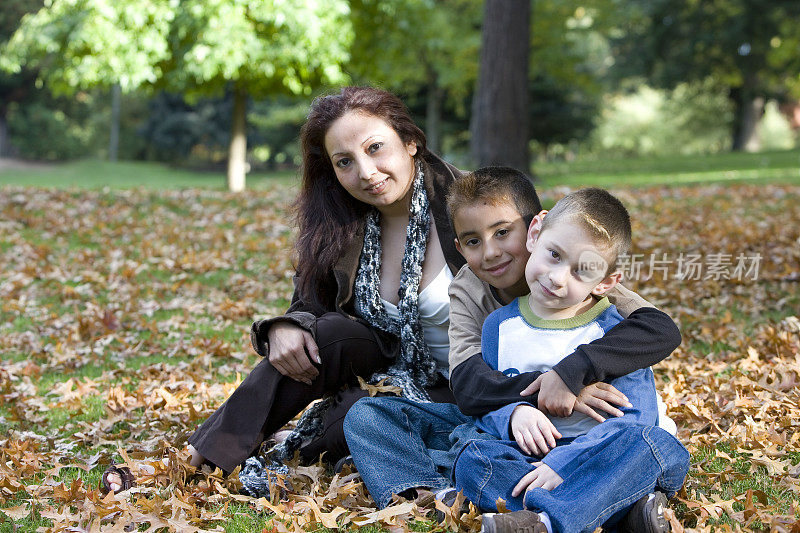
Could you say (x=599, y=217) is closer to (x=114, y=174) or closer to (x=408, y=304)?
(x=408, y=304)

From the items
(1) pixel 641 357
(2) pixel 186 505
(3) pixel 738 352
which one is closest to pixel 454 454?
(1) pixel 641 357

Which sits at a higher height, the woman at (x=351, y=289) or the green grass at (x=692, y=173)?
the green grass at (x=692, y=173)

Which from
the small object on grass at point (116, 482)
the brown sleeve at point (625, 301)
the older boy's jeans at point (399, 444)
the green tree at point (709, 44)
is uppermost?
the green tree at point (709, 44)

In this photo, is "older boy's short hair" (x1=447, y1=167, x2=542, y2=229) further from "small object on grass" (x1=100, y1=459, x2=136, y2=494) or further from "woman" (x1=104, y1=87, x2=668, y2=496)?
"small object on grass" (x1=100, y1=459, x2=136, y2=494)

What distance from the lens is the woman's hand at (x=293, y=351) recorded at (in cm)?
327

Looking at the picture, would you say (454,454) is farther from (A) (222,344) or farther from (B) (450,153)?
(B) (450,153)

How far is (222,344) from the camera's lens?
5.73 metres

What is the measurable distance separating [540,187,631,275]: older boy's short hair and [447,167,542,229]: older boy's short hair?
206mm

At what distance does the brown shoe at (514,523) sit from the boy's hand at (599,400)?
0.39 meters

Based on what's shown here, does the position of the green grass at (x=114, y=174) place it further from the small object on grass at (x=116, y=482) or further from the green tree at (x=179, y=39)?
the small object on grass at (x=116, y=482)

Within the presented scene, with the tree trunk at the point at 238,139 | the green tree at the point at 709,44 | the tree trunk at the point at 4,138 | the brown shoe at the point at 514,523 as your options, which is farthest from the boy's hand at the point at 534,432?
the tree trunk at the point at 4,138

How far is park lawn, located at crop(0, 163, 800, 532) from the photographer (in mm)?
3076

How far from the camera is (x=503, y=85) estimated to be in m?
11.0

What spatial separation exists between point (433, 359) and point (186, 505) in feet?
4.03
